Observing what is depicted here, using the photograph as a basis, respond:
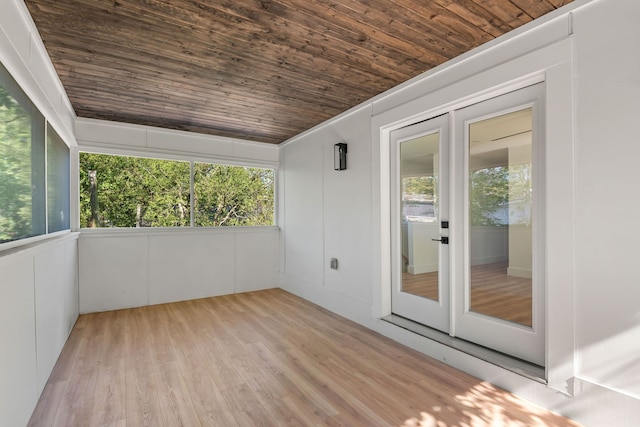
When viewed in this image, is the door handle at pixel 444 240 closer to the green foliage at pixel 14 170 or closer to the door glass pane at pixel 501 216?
the door glass pane at pixel 501 216

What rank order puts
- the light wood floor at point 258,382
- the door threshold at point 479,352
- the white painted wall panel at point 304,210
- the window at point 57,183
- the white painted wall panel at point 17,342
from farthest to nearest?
the white painted wall panel at point 304,210 < the window at point 57,183 < the door threshold at point 479,352 < the light wood floor at point 258,382 < the white painted wall panel at point 17,342

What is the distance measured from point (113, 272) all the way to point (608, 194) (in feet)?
17.5

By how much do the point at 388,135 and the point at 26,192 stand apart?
3.21 meters

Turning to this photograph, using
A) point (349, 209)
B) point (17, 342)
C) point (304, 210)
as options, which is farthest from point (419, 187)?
point (17, 342)

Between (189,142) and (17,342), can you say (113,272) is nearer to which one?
(189,142)

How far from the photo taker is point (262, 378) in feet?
8.21

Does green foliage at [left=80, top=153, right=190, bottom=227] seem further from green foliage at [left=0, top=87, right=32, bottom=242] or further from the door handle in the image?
the door handle

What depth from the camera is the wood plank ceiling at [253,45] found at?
2018 millimetres

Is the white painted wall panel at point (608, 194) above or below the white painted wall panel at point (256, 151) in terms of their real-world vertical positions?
below

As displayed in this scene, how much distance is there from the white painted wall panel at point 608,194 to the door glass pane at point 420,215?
122cm

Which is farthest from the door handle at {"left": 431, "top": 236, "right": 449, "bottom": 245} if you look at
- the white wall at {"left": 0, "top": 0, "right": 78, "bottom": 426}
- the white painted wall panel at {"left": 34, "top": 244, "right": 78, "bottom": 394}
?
the white painted wall panel at {"left": 34, "top": 244, "right": 78, "bottom": 394}

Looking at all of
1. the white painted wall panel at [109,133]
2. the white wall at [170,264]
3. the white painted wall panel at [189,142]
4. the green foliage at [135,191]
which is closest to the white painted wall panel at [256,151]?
the white painted wall panel at [189,142]

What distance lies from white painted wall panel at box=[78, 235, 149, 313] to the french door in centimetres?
365

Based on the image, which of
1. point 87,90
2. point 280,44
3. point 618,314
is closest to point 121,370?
point 87,90
